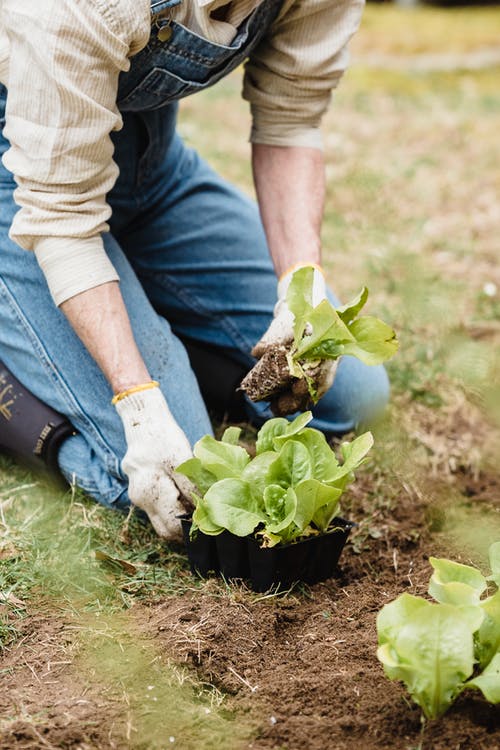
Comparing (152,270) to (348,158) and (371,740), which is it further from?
(348,158)

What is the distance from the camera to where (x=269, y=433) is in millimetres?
1709

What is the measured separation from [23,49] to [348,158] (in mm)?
2980

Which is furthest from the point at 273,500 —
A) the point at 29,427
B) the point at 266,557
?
the point at 29,427

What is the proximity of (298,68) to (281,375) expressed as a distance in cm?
80

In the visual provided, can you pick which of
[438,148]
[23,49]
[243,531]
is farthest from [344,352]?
[438,148]

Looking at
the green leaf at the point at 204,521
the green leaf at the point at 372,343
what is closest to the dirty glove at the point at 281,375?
the green leaf at the point at 372,343

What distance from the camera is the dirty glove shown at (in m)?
1.80

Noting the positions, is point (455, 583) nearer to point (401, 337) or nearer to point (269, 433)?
point (269, 433)

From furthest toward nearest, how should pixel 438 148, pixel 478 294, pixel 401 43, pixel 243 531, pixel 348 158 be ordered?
1. pixel 401 43
2. pixel 438 148
3. pixel 348 158
4. pixel 478 294
5. pixel 243 531

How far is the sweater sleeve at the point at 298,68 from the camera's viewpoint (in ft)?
6.81

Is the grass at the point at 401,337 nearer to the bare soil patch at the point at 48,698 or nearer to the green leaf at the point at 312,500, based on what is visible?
the bare soil patch at the point at 48,698

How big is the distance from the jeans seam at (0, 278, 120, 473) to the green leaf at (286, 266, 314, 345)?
0.56 meters

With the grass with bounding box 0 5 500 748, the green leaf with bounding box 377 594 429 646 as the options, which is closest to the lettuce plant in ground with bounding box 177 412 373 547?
the grass with bounding box 0 5 500 748

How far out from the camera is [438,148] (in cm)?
475
